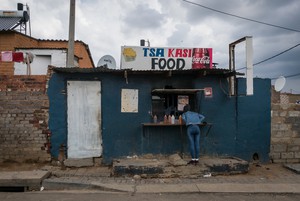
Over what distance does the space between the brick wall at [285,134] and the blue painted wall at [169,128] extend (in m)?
0.23

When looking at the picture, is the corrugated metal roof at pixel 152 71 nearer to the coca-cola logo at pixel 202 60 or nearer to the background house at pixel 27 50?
the coca-cola logo at pixel 202 60

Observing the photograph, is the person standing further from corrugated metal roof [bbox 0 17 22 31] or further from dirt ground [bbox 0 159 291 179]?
corrugated metal roof [bbox 0 17 22 31]

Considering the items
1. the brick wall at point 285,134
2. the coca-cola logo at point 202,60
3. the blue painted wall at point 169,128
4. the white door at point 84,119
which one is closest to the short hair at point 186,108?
the blue painted wall at point 169,128

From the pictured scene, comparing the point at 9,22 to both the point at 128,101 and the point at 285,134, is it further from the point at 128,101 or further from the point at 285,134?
the point at 285,134

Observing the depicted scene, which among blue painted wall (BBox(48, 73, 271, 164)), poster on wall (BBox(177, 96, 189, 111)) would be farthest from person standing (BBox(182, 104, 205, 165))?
poster on wall (BBox(177, 96, 189, 111))

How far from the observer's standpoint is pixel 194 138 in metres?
9.44

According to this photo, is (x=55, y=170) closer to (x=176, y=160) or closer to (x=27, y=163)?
(x=27, y=163)

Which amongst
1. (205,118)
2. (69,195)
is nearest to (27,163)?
(69,195)

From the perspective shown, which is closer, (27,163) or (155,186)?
(155,186)

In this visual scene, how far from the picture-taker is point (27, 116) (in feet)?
31.7

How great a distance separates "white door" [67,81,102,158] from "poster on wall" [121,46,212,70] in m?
1.66

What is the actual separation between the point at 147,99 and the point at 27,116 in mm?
3488

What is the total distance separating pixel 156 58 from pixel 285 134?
15.5ft

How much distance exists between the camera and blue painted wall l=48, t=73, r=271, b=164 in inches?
384
